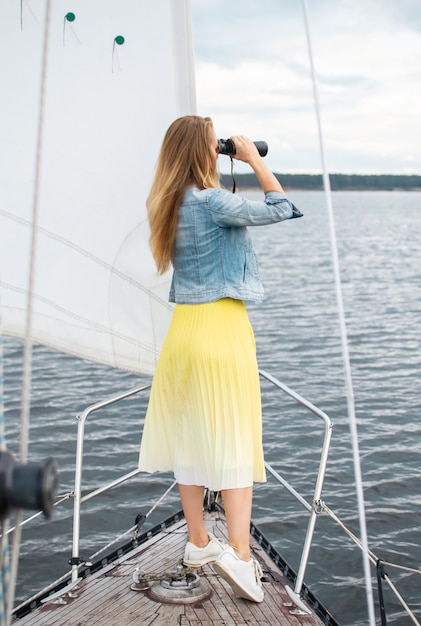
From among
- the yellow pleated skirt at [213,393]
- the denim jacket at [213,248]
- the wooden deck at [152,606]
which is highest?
the denim jacket at [213,248]

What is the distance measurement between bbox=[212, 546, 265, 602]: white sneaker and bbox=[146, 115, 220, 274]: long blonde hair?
115cm

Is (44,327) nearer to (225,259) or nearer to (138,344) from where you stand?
(138,344)

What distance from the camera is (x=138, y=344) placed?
158 inches

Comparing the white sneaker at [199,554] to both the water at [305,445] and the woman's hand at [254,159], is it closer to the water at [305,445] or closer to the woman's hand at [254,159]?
the woman's hand at [254,159]

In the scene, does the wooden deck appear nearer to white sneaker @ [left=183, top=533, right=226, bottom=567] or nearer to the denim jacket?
white sneaker @ [left=183, top=533, right=226, bottom=567]

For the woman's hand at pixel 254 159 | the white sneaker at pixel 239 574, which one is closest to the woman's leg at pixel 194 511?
the white sneaker at pixel 239 574

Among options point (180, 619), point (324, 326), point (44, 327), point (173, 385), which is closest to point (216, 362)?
point (173, 385)

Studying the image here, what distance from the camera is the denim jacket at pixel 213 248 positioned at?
9.79 ft

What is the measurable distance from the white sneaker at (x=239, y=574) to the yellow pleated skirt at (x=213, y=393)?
25 centimetres

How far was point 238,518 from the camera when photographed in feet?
10.3

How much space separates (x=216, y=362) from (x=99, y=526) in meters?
4.52

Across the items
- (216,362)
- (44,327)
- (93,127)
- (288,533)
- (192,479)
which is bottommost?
(288,533)

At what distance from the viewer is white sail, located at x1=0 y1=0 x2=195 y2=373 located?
3660mm

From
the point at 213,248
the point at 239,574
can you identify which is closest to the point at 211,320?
the point at 213,248
